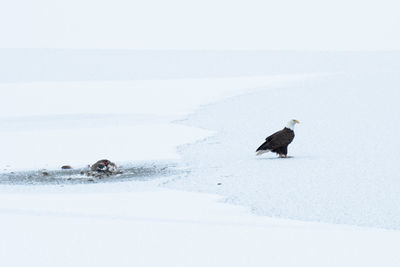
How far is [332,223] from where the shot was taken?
24.2 feet

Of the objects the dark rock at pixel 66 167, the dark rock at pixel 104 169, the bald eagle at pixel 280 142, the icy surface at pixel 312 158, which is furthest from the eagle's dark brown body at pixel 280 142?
the dark rock at pixel 66 167

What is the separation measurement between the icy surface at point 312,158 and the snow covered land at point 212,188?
0.09 feet

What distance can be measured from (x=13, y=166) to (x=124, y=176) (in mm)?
2671

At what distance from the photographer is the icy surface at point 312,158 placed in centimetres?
820

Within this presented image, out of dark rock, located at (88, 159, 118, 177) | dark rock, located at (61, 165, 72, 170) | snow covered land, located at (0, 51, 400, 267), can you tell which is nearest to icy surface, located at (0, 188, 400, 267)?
snow covered land, located at (0, 51, 400, 267)

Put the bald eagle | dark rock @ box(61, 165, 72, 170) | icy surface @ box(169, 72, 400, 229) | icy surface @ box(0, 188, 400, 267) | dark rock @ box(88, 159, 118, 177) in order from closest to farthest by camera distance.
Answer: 1. icy surface @ box(0, 188, 400, 267)
2. icy surface @ box(169, 72, 400, 229)
3. dark rock @ box(88, 159, 118, 177)
4. the bald eagle
5. dark rock @ box(61, 165, 72, 170)

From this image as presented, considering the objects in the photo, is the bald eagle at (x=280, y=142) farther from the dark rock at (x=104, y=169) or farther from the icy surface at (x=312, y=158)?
the dark rock at (x=104, y=169)

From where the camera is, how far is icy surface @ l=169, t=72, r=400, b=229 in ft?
26.9

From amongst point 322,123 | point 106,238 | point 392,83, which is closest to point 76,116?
point 322,123

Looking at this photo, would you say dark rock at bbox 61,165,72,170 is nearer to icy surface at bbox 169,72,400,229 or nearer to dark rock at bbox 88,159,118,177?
dark rock at bbox 88,159,118,177

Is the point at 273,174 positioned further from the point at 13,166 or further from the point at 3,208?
the point at 13,166

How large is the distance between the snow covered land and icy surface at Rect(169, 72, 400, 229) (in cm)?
3

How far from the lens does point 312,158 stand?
38.2ft

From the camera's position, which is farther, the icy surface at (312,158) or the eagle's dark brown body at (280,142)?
the eagle's dark brown body at (280,142)
